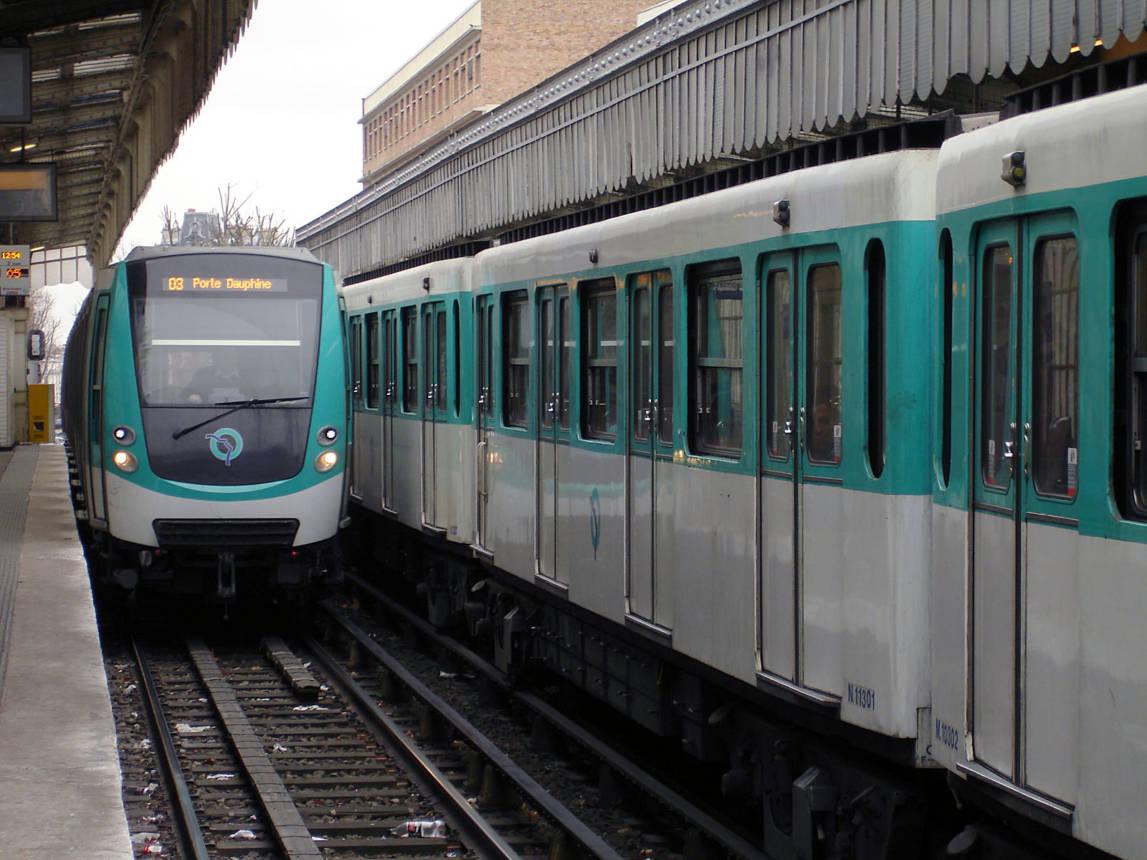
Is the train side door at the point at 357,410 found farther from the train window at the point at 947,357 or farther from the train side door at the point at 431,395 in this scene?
the train window at the point at 947,357

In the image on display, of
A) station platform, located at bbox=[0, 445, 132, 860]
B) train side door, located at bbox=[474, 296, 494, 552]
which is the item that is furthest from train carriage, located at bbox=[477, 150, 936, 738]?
station platform, located at bbox=[0, 445, 132, 860]

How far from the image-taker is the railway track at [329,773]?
9375 mm

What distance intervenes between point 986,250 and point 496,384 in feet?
23.6

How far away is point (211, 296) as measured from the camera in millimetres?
15492

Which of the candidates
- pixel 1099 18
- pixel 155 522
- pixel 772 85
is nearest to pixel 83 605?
pixel 155 522

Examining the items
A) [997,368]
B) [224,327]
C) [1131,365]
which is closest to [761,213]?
[997,368]

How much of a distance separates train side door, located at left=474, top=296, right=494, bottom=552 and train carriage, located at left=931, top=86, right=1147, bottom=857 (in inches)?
279

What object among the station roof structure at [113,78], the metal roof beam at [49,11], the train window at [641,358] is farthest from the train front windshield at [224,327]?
the train window at [641,358]

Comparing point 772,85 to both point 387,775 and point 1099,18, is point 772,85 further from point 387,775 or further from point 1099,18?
point 387,775

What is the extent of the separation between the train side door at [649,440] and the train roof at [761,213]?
23 cm

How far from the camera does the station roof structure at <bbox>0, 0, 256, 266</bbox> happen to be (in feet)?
49.8

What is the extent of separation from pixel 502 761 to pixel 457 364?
502 cm

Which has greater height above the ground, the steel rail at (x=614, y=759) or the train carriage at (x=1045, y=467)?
the train carriage at (x=1045, y=467)

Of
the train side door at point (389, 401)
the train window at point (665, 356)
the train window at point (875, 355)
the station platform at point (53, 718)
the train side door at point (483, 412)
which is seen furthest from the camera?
the train side door at point (389, 401)
